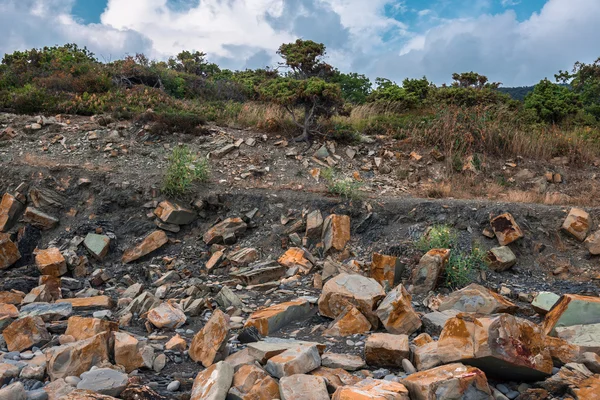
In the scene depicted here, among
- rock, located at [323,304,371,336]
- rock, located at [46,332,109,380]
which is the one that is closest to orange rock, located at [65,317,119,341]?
rock, located at [46,332,109,380]

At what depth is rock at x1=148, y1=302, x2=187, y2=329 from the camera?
484 cm

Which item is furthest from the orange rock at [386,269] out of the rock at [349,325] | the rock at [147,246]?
the rock at [147,246]

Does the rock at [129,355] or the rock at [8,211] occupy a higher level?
the rock at [8,211]

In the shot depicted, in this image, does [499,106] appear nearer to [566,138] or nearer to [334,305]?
[566,138]

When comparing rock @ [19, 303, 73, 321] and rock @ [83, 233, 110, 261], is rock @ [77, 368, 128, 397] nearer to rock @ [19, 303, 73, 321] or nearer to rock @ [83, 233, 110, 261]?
rock @ [19, 303, 73, 321]

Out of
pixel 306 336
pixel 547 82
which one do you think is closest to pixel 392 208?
pixel 306 336

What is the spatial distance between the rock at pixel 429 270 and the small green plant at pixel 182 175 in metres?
4.40

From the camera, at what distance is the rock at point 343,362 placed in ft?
12.1

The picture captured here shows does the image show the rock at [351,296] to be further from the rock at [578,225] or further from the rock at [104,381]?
the rock at [578,225]

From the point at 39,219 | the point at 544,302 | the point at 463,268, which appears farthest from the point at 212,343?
→ the point at 39,219

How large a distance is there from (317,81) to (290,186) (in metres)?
3.16

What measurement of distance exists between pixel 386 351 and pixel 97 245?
555cm

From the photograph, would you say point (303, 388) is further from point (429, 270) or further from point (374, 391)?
point (429, 270)

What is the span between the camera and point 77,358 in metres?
3.59
